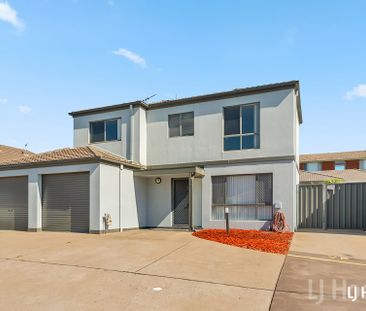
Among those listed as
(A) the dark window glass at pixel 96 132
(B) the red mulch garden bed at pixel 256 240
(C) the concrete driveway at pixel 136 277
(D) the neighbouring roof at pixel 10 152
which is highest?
(A) the dark window glass at pixel 96 132

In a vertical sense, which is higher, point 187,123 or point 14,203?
point 187,123

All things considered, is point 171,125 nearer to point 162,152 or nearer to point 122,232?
point 162,152

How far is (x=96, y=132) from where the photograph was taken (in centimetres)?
1670

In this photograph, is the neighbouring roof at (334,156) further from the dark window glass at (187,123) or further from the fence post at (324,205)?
the dark window glass at (187,123)

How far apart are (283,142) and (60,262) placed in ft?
31.9

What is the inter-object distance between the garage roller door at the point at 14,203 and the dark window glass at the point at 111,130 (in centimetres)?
458

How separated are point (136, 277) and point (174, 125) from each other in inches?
393

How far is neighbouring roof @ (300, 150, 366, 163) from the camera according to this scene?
39.1 meters

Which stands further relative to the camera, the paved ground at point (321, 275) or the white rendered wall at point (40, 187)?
the white rendered wall at point (40, 187)

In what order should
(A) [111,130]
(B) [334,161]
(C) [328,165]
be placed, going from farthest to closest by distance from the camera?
1. (C) [328,165]
2. (B) [334,161]
3. (A) [111,130]

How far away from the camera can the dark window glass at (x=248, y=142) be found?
13.5 metres

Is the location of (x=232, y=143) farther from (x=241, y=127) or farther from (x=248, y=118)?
(x=248, y=118)

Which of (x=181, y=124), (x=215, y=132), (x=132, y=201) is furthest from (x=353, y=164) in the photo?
(x=132, y=201)

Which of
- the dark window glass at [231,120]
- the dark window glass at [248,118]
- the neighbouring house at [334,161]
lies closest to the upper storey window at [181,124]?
the dark window glass at [231,120]
